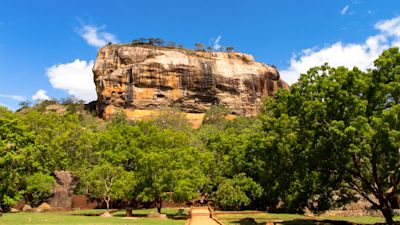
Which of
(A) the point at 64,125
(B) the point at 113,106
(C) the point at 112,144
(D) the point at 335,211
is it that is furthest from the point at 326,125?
(B) the point at 113,106

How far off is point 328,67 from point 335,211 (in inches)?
638

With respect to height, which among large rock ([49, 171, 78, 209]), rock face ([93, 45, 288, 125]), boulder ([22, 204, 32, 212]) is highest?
rock face ([93, 45, 288, 125])

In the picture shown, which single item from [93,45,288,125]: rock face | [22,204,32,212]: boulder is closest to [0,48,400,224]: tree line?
[22,204,32,212]: boulder

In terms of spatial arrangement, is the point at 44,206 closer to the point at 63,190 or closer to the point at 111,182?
the point at 63,190

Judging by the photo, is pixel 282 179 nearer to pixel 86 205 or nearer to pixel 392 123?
pixel 392 123

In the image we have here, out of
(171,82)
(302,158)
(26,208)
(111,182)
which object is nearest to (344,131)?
(302,158)

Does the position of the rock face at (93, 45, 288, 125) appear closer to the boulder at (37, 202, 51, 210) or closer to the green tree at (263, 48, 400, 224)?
the boulder at (37, 202, 51, 210)

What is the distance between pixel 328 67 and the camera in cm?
1989

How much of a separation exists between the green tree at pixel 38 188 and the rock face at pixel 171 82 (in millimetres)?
52662

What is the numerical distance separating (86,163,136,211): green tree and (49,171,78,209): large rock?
7.49 meters

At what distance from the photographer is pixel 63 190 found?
39.1m

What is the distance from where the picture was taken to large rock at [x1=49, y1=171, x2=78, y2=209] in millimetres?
38781

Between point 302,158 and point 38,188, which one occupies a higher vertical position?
point 302,158

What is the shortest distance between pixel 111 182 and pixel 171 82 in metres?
64.1
